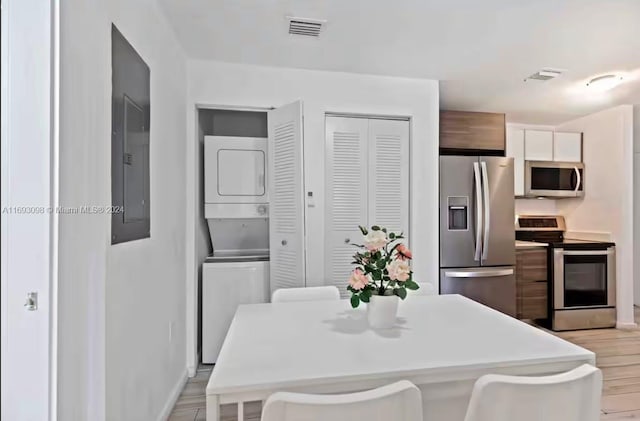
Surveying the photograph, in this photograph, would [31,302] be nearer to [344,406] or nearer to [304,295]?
[344,406]

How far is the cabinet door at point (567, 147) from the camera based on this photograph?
13.8 ft

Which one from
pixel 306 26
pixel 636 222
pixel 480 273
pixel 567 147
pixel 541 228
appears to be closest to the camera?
pixel 306 26

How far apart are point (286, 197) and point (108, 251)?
1.56 m

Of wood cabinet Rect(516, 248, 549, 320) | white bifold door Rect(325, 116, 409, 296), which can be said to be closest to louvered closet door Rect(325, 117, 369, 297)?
white bifold door Rect(325, 116, 409, 296)

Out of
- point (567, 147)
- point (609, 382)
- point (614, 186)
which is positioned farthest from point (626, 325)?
point (567, 147)

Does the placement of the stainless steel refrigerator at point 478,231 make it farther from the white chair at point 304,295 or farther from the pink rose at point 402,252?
the pink rose at point 402,252

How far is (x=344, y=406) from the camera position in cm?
89

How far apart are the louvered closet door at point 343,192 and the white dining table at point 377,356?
1.29 metres

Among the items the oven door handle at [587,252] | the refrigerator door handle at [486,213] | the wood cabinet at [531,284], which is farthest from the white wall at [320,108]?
the oven door handle at [587,252]

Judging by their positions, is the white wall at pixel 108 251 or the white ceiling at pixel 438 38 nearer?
the white wall at pixel 108 251

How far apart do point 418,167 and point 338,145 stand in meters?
0.76

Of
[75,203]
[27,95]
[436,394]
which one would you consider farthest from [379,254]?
[27,95]

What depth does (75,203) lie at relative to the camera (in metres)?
1.06

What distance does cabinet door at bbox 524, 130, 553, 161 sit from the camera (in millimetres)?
4109
